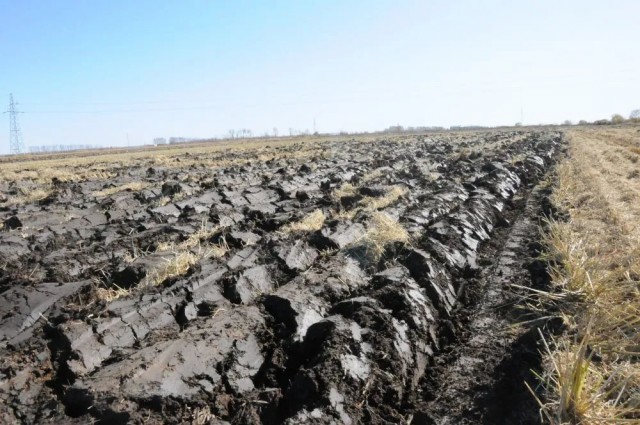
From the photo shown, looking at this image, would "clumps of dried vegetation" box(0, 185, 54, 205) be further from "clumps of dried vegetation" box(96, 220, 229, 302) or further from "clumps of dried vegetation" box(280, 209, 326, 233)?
"clumps of dried vegetation" box(280, 209, 326, 233)

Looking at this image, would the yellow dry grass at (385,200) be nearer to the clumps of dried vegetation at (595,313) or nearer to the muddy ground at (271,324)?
the muddy ground at (271,324)

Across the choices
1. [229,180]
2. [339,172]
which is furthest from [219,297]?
[339,172]

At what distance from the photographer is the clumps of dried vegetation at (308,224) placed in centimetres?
871

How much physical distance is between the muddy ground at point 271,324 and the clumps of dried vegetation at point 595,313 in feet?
1.32

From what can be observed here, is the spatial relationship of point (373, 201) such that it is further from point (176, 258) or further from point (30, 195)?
point (30, 195)

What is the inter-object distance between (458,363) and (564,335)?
3.46ft

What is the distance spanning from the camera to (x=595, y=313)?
4.52 metres

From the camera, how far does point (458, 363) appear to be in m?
4.49

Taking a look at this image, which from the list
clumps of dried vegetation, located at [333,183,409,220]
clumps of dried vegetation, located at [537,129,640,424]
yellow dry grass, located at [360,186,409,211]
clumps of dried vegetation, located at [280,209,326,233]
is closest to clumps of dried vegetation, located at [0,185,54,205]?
clumps of dried vegetation, located at [280,209,326,233]

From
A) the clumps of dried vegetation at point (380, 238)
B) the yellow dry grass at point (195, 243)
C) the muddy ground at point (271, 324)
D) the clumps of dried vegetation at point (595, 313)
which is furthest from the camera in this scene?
the yellow dry grass at point (195, 243)

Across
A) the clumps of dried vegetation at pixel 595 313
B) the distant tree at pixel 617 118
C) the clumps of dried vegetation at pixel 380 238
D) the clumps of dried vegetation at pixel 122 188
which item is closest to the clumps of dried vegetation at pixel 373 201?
the clumps of dried vegetation at pixel 380 238

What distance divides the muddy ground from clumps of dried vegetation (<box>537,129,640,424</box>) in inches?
15.9

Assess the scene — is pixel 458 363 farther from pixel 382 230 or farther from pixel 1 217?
pixel 1 217

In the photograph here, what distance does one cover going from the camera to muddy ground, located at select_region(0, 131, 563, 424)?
3648 mm
